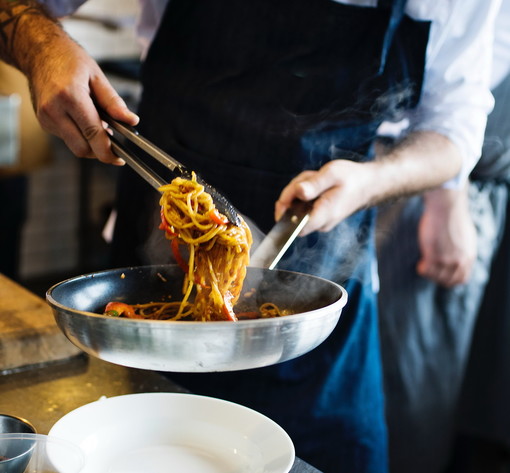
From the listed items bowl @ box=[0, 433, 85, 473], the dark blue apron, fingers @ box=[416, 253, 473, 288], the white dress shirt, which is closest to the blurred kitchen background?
fingers @ box=[416, 253, 473, 288]

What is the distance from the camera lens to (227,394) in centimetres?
169

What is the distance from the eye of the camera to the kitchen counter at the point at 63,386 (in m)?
1.22

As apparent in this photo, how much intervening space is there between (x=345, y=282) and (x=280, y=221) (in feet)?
1.52

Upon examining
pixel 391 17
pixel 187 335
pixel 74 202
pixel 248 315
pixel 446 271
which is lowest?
pixel 74 202

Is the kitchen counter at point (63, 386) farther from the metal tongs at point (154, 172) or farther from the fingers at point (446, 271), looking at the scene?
the fingers at point (446, 271)

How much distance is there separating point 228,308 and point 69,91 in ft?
1.61

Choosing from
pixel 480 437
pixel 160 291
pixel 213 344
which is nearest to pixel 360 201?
pixel 160 291

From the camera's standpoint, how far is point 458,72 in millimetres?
1692

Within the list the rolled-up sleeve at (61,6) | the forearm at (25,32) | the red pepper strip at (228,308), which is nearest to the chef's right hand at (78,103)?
the forearm at (25,32)

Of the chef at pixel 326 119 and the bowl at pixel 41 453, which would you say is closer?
the bowl at pixel 41 453

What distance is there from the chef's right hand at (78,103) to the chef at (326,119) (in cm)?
17

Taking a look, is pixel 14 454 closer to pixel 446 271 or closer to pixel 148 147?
pixel 148 147

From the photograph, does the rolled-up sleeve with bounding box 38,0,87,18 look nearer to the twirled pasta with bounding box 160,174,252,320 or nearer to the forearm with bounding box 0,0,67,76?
the forearm with bounding box 0,0,67,76

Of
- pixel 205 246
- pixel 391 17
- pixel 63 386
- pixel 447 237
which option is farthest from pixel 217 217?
pixel 447 237
